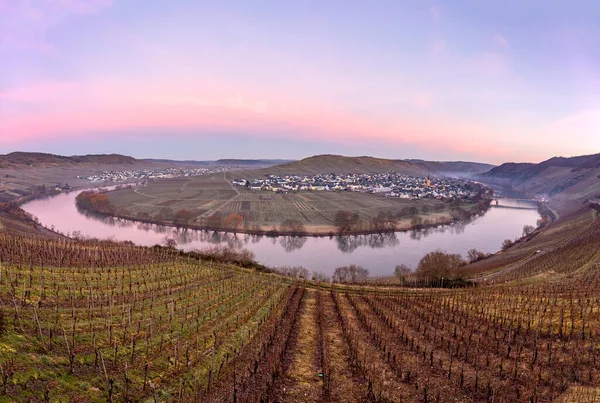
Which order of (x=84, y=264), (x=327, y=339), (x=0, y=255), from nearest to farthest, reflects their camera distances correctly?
(x=327, y=339)
(x=0, y=255)
(x=84, y=264)

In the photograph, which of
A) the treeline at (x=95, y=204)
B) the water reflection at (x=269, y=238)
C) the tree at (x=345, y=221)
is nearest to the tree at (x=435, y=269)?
the water reflection at (x=269, y=238)

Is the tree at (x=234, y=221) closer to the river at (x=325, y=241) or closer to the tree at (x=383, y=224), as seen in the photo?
the river at (x=325, y=241)

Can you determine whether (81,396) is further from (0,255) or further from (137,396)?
(0,255)

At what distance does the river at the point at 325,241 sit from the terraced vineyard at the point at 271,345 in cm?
4356

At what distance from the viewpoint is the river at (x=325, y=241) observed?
7525 cm

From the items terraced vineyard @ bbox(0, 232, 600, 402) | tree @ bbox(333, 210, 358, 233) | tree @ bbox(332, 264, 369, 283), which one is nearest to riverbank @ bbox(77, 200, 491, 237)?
tree @ bbox(333, 210, 358, 233)

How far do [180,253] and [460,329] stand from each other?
38.8 meters

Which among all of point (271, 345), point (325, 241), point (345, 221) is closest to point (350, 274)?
point (325, 241)

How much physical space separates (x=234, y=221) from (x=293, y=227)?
1906 centimetres

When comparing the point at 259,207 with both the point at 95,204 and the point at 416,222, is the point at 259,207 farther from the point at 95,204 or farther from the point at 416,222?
the point at 95,204

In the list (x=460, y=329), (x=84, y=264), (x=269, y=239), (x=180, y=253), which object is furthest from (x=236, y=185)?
(x=460, y=329)

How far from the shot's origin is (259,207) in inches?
5054

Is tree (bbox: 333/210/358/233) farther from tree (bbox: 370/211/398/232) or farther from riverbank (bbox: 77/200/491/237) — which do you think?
tree (bbox: 370/211/398/232)

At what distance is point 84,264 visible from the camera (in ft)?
103
